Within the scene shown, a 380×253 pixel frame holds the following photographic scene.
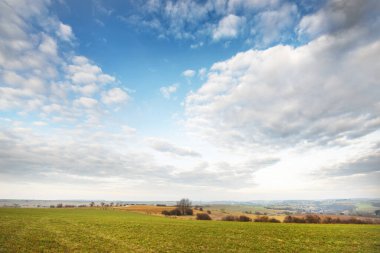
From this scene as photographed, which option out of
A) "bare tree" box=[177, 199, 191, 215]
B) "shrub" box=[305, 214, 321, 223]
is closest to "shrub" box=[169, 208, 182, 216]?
"bare tree" box=[177, 199, 191, 215]

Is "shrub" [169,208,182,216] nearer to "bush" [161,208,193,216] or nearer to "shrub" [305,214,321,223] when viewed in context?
"bush" [161,208,193,216]

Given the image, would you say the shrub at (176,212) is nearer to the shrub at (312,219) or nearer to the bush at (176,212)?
the bush at (176,212)

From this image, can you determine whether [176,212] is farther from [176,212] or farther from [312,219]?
[312,219]

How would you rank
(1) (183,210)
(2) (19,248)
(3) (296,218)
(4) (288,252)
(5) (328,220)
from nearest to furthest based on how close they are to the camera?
(2) (19,248) → (4) (288,252) → (5) (328,220) → (3) (296,218) → (1) (183,210)

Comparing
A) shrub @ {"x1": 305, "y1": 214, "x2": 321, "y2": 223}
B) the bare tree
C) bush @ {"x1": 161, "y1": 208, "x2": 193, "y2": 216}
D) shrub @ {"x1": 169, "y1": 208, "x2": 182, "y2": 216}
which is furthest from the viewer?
the bare tree

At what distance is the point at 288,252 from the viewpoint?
74.7ft

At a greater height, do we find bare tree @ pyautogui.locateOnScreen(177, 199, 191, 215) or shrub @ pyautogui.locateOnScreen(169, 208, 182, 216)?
bare tree @ pyautogui.locateOnScreen(177, 199, 191, 215)

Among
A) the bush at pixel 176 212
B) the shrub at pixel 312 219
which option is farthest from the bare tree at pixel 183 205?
the shrub at pixel 312 219

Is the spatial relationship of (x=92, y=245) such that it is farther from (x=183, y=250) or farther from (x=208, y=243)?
(x=208, y=243)

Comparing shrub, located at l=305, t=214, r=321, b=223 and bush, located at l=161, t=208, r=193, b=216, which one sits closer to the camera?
shrub, located at l=305, t=214, r=321, b=223

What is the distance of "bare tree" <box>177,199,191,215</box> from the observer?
13412 centimetres

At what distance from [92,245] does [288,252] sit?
18.7m

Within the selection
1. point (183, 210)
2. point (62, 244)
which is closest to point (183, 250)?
point (62, 244)

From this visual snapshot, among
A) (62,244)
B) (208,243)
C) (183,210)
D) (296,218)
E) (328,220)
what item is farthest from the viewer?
(183,210)
